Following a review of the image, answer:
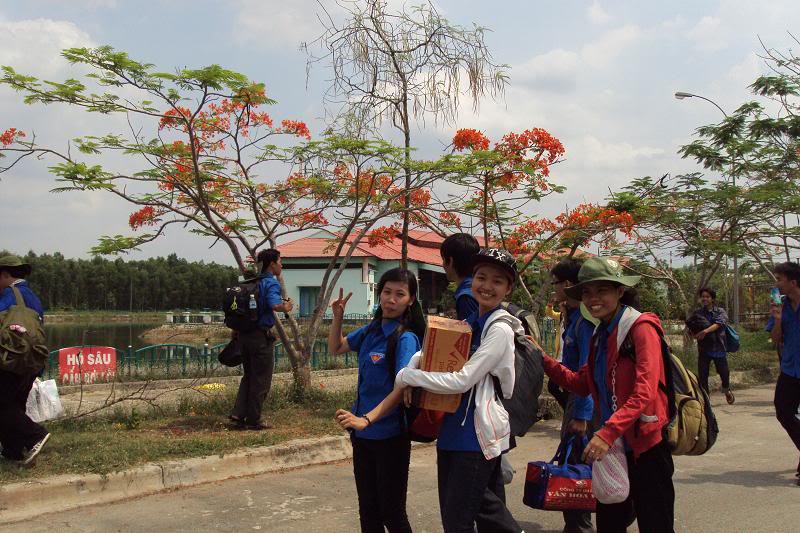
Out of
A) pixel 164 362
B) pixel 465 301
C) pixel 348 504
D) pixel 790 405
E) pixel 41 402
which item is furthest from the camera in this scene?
pixel 164 362

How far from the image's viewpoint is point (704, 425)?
320cm

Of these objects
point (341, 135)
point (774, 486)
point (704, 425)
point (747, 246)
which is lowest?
point (774, 486)

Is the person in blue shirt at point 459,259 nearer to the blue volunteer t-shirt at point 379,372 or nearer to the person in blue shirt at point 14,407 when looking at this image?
the blue volunteer t-shirt at point 379,372

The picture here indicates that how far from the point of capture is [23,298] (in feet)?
18.0

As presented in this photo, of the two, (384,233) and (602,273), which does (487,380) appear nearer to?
(602,273)

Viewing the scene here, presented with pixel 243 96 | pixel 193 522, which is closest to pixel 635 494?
pixel 193 522

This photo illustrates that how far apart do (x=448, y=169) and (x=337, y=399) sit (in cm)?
297

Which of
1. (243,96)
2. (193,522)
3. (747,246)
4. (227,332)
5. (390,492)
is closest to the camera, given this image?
(390,492)

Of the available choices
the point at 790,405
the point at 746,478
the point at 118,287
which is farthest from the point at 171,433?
the point at 118,287

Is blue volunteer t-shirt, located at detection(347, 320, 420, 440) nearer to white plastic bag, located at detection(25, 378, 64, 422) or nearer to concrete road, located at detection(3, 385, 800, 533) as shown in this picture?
concrete road, located at detection(3, 385, 800, 533)

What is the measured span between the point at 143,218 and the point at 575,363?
556 centimetres

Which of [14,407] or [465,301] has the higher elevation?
[465,301]

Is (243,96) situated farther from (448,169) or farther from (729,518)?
(729,518)

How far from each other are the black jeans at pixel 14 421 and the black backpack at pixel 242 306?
1894 mm
